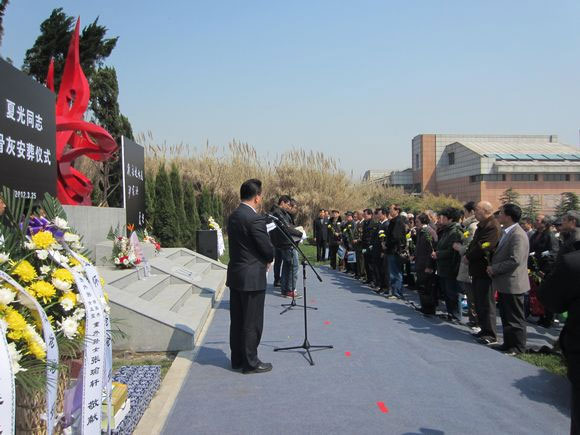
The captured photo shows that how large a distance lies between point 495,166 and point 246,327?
49.5m

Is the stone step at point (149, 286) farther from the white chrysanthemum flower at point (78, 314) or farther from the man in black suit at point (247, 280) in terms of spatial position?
the white chrysanthemum flower at point (78, 314)

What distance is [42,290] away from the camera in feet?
8.84

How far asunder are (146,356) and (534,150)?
58.3m

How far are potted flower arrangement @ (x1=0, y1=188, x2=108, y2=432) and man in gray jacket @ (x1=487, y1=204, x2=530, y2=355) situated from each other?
440 centimetres

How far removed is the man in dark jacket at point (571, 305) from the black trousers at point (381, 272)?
6548 mm

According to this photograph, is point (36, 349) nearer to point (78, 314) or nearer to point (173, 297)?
point (78, 314)

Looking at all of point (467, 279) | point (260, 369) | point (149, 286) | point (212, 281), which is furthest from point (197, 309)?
point (467, 279)

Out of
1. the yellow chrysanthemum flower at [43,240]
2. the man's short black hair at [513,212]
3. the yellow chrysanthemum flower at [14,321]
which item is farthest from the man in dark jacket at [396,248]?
the yellow chrysanthemum flower at [14,321]

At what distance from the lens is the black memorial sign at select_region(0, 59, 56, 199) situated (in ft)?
18.6

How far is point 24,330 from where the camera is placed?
239cm

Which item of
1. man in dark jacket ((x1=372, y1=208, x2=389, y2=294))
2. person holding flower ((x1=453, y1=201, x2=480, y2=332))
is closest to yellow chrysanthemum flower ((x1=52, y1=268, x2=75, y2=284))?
person holding flower ((x1=453, y1=201, x2=480, y2=332))

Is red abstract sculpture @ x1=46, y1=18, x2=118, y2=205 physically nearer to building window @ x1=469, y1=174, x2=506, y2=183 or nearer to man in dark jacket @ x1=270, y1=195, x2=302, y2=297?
man in dark jacket @ x1=270, y1=195, x2=302, y2=297

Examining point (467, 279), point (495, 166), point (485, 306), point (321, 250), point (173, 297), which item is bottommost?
point (321, 250)

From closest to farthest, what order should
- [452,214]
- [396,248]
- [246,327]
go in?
[246,327] → [452,214] → [396,248]
